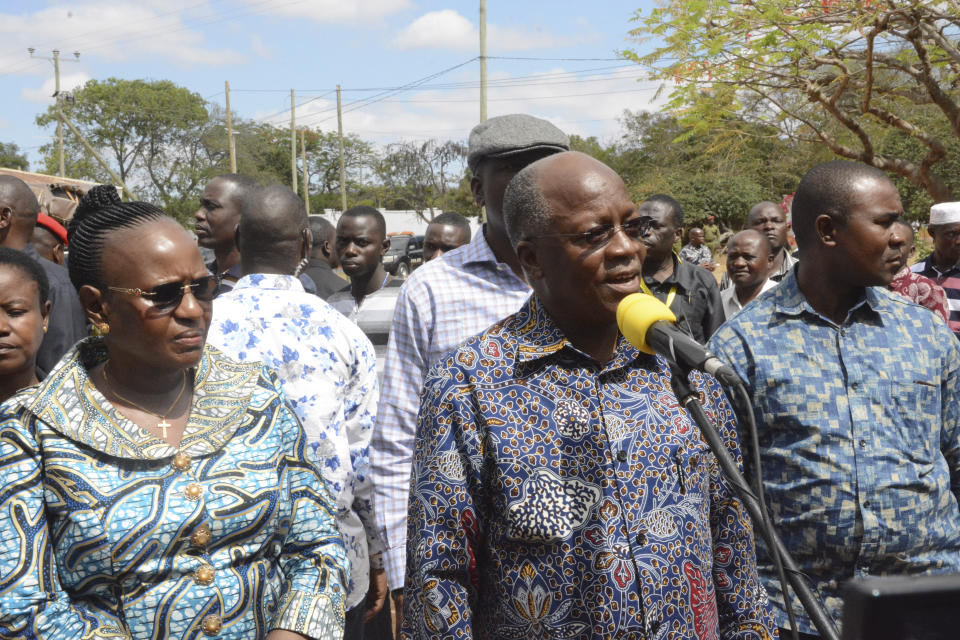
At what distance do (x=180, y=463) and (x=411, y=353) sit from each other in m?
1.03

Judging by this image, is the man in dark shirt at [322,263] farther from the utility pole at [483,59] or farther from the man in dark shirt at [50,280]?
the utility pole at [483,59]

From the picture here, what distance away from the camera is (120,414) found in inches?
86.2

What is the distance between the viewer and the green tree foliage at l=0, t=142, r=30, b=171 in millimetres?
66312

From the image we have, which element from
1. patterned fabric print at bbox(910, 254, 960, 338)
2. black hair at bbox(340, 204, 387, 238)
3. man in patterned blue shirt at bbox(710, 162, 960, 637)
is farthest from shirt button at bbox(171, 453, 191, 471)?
patterned fabric print at bbox(910, 254, 960, 338)

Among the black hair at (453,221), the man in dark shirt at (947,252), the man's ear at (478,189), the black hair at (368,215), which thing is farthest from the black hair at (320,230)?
the man in dark shirt at (947,252)

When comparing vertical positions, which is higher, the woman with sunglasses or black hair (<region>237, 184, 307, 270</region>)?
black hair (<region>237, 184, 307, 270</region>)

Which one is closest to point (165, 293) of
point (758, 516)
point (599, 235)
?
point (599, 235)

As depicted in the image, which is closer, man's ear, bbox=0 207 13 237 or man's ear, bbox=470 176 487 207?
man's ear, bbox=470 176 487 207

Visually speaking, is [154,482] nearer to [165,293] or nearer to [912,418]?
[165,293]

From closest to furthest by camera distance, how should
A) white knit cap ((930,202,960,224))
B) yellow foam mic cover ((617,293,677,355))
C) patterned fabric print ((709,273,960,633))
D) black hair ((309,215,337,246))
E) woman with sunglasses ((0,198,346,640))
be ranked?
yellow foam mic cover ((617,293,677,355)) < woman with sunglasses ((0,198,346,640)) < patterned fabric print ((709,273,960,633)) < white knit cap ((930,202,960,224)) < black hair ((309,215,337,246))

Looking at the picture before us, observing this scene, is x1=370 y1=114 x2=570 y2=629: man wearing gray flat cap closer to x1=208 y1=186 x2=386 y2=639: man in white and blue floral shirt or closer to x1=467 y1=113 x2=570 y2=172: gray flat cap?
x1=467 y1=113 x2=570 y2=172: gray flat cap

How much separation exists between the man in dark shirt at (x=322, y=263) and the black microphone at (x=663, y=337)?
5.07 meters

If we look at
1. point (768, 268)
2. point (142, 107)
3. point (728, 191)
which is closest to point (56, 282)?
point (768, 268)

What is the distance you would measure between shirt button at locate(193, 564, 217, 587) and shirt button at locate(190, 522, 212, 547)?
57mm
